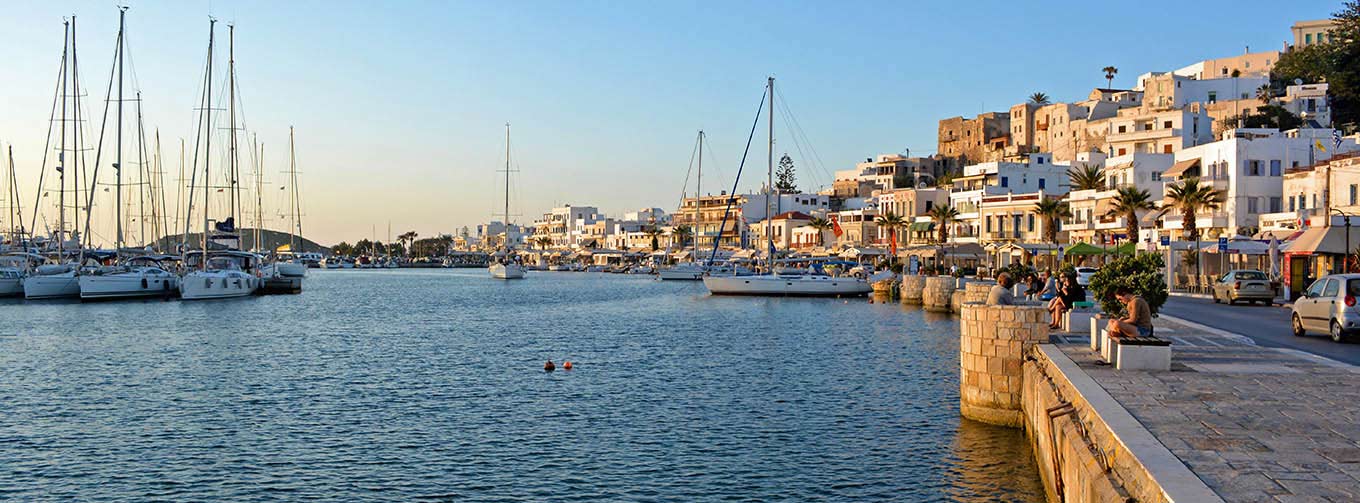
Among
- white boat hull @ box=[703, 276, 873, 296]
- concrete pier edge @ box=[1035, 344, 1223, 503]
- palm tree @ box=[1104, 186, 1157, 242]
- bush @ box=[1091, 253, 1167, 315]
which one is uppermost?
palm tree @ box=[1104, 186, 1157, 242]

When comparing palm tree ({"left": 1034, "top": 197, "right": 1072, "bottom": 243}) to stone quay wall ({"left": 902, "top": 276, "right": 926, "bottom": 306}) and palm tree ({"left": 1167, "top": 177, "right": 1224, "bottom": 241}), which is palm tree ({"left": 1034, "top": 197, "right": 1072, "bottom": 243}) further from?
stone quay wall ({"left": 902, "top": 276, "right": 926, "bottom": 306})

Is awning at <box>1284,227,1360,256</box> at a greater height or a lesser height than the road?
greater

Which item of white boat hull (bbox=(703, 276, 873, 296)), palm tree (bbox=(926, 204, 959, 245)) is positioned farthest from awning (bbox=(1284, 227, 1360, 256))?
palm tree (bbox=(926, 204, 959, 245))

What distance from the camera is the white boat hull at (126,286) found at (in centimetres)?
6175

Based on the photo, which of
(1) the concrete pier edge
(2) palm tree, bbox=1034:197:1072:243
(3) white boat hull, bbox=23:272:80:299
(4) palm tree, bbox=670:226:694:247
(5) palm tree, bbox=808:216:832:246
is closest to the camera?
(1) the concrete pier edge

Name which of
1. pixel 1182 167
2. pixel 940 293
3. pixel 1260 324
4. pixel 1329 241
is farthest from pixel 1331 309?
pixel 1182 167

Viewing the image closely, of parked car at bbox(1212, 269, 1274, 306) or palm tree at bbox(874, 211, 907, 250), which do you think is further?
palm tree at bbox(874, 211, 907, 250)

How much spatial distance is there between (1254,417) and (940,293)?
1699 inches

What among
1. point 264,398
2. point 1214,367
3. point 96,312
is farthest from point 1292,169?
point 96,312

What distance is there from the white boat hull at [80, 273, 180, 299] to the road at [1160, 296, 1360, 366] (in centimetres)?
5404

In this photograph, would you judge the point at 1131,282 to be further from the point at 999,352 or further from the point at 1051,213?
the point at 1051,213

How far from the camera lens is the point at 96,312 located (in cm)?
5350

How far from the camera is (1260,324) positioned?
1114 inches

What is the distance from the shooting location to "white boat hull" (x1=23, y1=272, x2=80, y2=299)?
205ft
